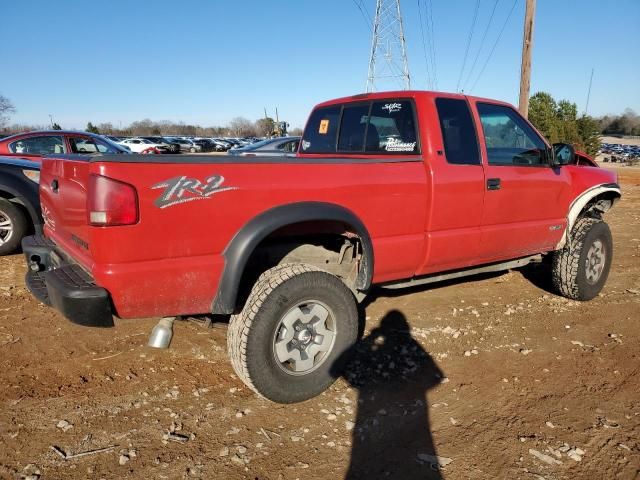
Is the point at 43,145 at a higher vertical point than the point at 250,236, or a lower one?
higher

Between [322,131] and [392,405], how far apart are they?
267cm

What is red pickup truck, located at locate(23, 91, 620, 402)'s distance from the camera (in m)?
2.45

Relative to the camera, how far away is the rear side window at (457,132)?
3.67 meters

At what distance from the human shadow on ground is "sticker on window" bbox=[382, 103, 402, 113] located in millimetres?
1822

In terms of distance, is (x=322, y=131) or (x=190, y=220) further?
(x=322, y=131)

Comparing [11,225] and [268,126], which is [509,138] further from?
[268,126]

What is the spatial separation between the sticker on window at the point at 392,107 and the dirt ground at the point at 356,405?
71.7 inches

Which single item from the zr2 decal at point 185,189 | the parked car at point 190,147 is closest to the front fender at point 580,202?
the zr2 decal at point 185,189

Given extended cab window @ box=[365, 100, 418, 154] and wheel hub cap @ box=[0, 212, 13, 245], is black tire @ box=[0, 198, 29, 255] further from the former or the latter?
extended cab window @ box=[365, 100, 418, 154]

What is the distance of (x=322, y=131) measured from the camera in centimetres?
459

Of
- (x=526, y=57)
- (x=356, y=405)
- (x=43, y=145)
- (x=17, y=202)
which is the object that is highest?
(x=526, y=57)

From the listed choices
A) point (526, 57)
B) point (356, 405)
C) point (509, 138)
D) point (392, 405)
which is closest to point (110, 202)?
point (356, 405)

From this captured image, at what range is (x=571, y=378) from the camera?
10.9 feet

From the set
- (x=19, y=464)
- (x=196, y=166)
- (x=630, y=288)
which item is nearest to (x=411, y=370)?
(x=196, y=166)
